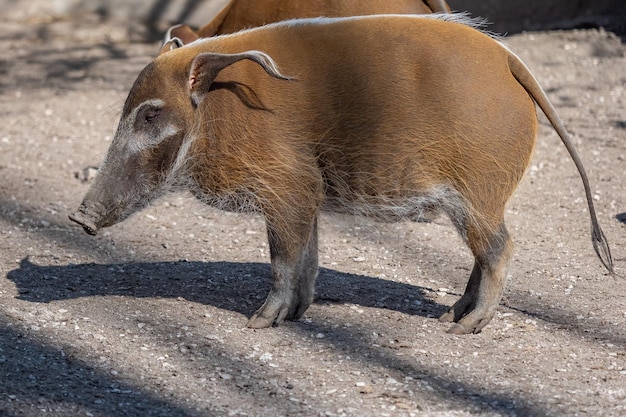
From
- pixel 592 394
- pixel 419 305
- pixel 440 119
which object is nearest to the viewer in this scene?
pixel 592 394

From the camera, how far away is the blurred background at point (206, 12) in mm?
9781

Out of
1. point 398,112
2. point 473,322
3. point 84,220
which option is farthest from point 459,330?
point 84,220

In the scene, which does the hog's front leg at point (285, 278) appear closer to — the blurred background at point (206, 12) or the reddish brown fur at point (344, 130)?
the reddish brown fur at point (344, 130)

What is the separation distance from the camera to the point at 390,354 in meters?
3.99

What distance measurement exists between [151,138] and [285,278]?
787 millimetres

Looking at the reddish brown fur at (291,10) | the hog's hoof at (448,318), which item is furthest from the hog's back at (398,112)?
the reddish brown fur at (291,10)

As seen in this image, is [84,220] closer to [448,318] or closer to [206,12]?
[448,318]

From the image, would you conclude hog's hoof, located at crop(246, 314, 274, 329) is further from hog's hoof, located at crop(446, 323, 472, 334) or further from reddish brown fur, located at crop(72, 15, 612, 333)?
hog's hoof, located at crop(446, 323, 472, 334)

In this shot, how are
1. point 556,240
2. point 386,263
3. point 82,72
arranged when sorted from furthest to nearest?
point 82,72
point 556,240
point 386,263

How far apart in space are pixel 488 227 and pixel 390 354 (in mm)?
640

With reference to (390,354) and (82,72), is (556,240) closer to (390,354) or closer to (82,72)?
(390,354)

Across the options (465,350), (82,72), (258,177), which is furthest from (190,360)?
(82,72)

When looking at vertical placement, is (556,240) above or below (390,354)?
below

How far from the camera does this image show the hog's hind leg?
163 inches
